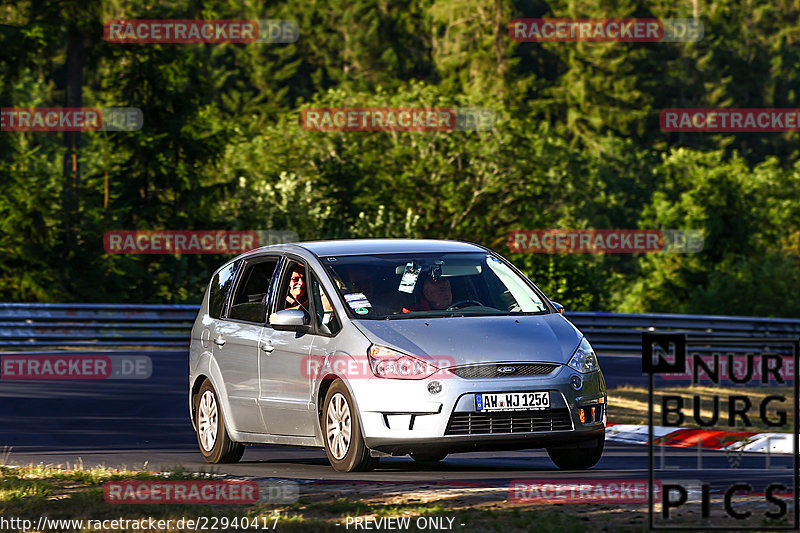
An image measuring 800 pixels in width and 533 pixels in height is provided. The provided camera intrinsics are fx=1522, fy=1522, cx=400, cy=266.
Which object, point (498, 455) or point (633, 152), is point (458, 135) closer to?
point (633, 152)

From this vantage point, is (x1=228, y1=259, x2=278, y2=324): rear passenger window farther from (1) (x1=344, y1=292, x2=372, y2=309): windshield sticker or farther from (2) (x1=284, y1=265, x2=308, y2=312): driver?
(1) (x1=344, y1=292, x2=372, y2=309): windshield sticker

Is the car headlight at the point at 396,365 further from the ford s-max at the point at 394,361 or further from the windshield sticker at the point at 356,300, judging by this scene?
the windshield sticker at the point at 356,300

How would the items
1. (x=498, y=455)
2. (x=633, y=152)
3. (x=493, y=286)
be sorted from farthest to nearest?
(x=633, y=152) → (x=498, y=455) → (x=493, y=286)

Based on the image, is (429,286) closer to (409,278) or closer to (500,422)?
(409,278)

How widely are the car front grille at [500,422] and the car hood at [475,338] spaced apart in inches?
14.3

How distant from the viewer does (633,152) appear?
8000cm

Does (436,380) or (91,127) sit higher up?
(91,127)

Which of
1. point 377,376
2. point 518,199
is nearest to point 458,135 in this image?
point 518,199

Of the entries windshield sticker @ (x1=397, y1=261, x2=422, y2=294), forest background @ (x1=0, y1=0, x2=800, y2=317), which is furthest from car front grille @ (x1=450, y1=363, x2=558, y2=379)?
forest background @ (x1=0, y1=0, x2=800, y2=317)

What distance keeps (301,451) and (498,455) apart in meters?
1.87

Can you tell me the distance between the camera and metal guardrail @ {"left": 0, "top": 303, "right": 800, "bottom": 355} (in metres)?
28.7

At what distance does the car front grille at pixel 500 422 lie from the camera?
10.3 metres

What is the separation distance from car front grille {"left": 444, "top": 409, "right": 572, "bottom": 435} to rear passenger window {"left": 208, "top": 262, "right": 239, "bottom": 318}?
325 centimetres

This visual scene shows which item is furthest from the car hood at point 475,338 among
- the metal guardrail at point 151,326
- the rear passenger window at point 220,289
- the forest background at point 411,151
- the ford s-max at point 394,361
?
the forest background at point 411,151
